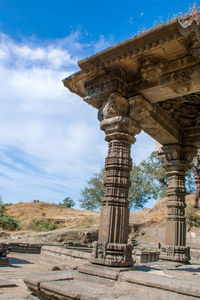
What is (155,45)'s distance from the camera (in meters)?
4.03

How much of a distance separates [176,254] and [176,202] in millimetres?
1274

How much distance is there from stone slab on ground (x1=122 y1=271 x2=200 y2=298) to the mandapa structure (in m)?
0.40

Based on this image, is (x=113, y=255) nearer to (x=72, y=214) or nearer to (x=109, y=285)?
(x=109, y=285)

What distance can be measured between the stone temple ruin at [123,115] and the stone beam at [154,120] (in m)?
0.02

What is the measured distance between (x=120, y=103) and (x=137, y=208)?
99.9ft

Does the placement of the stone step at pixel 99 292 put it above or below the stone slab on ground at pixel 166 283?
below

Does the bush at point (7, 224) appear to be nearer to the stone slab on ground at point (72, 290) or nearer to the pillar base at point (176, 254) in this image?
the pillar base at point (176, 254)

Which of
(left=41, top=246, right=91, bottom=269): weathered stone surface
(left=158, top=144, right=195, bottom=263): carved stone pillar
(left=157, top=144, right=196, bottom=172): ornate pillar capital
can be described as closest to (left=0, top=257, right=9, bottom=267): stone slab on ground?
(left=41, top=246, right=91, bottom=269): weathered stone surface

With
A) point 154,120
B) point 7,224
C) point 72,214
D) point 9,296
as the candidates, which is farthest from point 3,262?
point 72,214

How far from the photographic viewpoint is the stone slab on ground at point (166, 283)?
9.77 feet

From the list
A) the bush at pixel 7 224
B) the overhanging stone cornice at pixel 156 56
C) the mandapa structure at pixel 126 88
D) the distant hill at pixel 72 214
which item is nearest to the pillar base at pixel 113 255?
the mandapa structure at pixel 126 88

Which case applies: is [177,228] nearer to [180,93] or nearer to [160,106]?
[160,106]

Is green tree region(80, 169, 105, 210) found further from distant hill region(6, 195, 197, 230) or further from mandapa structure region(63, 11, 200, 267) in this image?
mandapa structure region(63, 11, 200, 267)

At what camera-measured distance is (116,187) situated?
424cm
